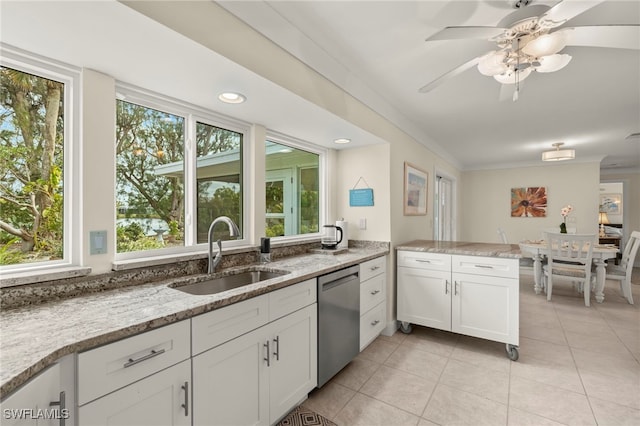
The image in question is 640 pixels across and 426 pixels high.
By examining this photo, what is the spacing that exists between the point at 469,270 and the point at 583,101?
6.52ft

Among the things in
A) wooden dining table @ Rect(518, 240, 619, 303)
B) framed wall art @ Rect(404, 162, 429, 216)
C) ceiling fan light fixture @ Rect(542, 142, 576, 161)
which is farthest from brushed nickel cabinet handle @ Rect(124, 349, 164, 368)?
ceiling fan light fixture @ Rect(542, 142, 576, 161)

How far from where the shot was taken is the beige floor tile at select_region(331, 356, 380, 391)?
7.01ft

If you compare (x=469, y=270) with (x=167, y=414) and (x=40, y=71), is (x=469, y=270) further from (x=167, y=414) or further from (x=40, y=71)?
(x=40, y=71)

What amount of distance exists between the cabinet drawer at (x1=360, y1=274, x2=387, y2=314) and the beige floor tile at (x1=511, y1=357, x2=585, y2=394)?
1.16 meters

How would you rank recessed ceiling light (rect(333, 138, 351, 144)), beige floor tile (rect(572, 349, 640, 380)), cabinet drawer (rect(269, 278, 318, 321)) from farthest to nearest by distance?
recessed ceiling light (rect(333, 138, 351, 144))
beige floor tile (rect(572, 349, 640, 380))
cabinet drawer (rect(269, 278, 318, 321))

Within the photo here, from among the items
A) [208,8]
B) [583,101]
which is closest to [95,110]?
[208,8]

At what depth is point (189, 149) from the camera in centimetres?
203

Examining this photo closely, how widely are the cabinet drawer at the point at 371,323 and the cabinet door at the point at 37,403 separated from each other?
6.53 feet

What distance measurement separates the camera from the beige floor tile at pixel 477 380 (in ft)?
6.61

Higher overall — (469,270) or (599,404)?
(469,270)

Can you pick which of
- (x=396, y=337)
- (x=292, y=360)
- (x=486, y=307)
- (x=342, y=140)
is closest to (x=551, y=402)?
(x=486, y=307)

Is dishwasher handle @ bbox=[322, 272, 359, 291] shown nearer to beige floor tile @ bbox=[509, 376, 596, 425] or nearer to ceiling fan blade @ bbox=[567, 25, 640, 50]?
beige floor tile @ bbox=[509, 376, 596, 425]

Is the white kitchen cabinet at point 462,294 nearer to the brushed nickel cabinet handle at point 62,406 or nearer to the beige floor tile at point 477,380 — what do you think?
the beige floor tile at point 477,380

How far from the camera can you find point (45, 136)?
144 cm
